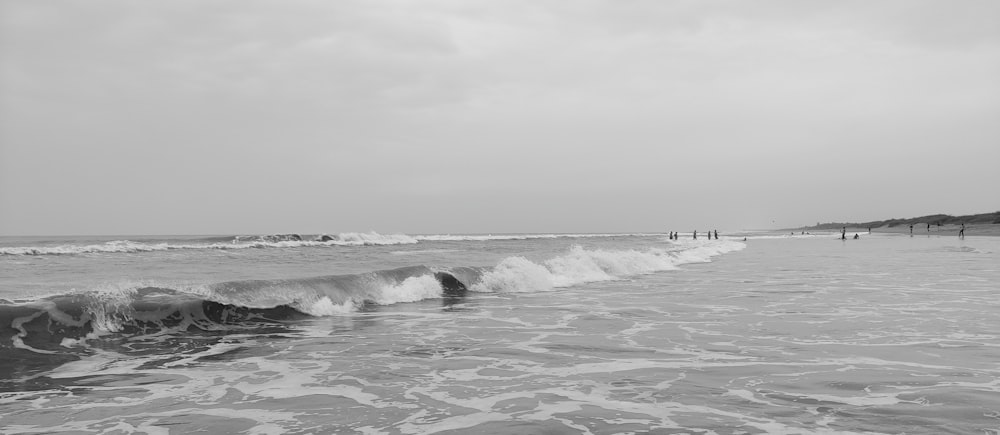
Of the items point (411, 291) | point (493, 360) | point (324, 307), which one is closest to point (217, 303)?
point (324, 307)

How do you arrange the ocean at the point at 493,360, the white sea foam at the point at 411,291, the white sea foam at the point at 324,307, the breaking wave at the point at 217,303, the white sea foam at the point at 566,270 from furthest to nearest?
the white sea foam at the point at 566,270, the white sea foam at the point at 411,291, the white sea foam at the point at 324,307, the breaking wave at the point at 217,303, the ocean at the point at 493,360

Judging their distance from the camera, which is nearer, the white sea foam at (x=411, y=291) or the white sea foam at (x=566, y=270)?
the white sea foam at (x=411, y=291)

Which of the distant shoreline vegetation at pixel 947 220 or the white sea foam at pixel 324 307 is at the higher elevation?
the distant shoreline vegetation at pixel 947 220

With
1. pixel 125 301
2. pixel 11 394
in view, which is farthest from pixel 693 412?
pixel 125 301

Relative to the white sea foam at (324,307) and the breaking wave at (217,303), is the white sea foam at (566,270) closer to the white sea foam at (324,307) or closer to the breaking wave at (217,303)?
the breaking wave at (217,303)

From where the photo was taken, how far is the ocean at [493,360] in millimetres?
5633

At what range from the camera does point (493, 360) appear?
8.41m

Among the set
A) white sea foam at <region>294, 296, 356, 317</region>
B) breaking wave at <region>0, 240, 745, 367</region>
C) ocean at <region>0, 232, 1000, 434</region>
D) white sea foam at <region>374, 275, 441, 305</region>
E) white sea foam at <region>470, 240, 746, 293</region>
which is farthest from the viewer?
white sea foam at <region>470, 240, 746, 293</region>

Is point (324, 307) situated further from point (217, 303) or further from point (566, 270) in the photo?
point (566, 270)

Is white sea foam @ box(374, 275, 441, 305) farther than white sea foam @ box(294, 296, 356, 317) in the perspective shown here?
Yes

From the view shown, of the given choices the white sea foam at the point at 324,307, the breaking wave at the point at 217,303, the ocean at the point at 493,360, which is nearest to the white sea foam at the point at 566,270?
the breaking wave at the point at 217,303

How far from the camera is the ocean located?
222 inches

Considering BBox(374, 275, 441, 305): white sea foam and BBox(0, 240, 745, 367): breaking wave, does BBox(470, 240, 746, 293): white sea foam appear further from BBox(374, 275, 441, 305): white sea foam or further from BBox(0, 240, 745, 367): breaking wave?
BBox(374, 275, 441, 305): white sea foam

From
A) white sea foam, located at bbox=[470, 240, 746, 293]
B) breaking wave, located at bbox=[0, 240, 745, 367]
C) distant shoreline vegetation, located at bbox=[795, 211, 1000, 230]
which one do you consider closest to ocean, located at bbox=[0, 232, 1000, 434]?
breaking wave, located at bbox=[0, 240, 745, 367]
